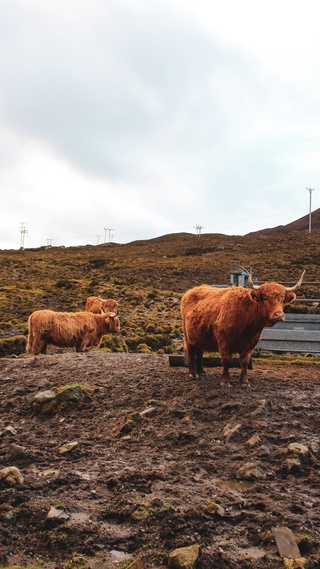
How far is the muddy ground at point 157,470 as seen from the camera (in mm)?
3332

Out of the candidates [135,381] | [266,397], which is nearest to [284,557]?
[266,397]

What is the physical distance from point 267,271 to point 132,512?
159 ft

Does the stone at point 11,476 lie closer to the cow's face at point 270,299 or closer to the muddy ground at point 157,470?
the muddy ground at point 157,470

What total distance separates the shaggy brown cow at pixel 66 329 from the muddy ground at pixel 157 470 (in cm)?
528

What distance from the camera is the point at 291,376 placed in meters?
8.06

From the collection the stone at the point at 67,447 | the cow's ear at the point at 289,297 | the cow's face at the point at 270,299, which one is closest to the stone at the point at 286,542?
the stone at the point at 67,447

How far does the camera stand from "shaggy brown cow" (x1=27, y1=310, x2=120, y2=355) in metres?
12.9

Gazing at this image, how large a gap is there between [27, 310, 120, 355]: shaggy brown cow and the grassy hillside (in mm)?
482

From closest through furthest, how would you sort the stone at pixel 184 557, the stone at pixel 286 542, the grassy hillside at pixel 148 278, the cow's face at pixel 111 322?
the stone at pixel 184 557
the stone at pixel 286 542
the cow's face at pixel 111 322
the grassy hillside at pixel 148 278

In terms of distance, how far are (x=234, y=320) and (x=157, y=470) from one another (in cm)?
323

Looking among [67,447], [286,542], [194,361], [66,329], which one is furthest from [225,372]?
[66,329]

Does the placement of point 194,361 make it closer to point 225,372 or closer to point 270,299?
point 225,372

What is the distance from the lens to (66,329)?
1330 centimetres

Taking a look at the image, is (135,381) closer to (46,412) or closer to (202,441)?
(46,412)
